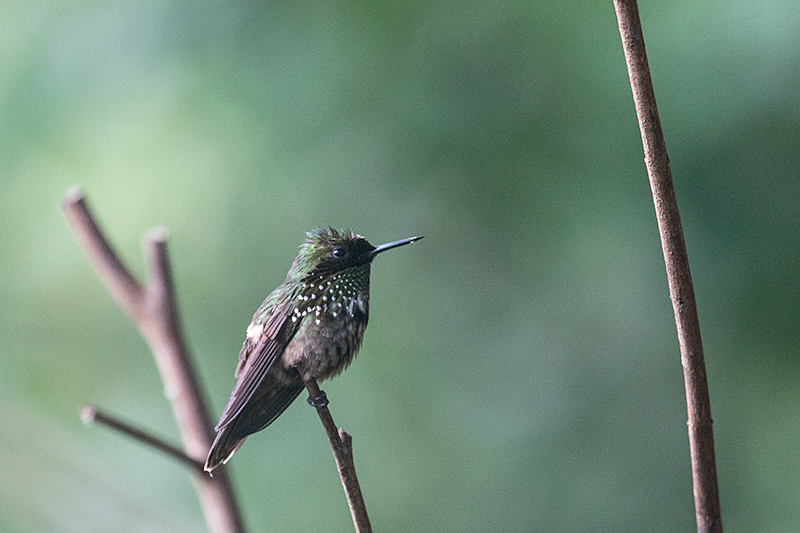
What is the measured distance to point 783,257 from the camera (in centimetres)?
119

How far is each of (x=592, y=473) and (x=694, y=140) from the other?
550 mm

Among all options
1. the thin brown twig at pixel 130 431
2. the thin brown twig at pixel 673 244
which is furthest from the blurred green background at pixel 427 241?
the thin brown twig at pixel 673 244

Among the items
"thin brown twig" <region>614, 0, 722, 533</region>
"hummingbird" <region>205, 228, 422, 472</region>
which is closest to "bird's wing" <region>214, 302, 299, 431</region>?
"hummingbird" <region>205, 228, 422, 472</region>

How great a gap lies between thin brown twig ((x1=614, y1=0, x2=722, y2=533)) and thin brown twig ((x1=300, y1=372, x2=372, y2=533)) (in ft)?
0.64

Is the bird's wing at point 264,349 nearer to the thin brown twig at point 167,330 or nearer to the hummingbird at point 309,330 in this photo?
the hummingbird at point 309,330

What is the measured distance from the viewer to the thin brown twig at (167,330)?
0.71 metres

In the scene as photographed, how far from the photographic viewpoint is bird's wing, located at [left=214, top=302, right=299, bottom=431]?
399 mm

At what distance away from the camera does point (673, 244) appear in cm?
41

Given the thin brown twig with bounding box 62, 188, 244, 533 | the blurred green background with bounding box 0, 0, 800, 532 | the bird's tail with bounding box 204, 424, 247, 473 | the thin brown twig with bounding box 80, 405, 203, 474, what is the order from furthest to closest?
the blurred green background with bounding box 0, 0, 800, 532
the thin brown twig with bounding box 62, 188, 244, 533
the thin brown twig with bounding box 80, 405, 203, 474
the bird's tail with bounding box 204, 424, 247, 473

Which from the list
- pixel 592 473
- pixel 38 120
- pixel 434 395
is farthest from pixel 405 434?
pixel 38 120

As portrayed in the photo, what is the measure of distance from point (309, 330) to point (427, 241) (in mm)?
863

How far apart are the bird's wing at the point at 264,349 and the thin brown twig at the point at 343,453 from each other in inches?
0.9

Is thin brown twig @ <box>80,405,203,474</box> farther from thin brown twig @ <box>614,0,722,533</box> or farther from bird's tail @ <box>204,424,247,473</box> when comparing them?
thin brown twig @ <box>614,0,722,533</box>

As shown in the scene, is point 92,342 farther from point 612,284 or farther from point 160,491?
point 612,284
